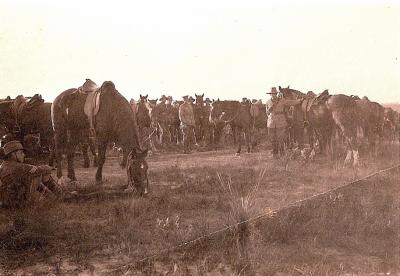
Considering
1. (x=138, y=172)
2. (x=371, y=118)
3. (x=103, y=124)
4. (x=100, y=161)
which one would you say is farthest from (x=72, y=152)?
(x=371, y=118)

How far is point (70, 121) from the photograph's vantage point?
24.4 feet

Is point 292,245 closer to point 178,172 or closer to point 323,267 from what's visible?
point 323,267

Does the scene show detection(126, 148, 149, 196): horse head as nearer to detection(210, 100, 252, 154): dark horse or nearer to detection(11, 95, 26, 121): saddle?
detection(11, 95, 26, 121): saddle

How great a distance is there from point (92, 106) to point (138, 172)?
1.68 meters

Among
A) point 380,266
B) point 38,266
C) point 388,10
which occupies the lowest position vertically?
point 380,266

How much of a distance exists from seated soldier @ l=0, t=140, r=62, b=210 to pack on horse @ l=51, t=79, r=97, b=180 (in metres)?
1.31

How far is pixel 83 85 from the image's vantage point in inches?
271

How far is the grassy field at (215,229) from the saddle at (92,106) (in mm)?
899

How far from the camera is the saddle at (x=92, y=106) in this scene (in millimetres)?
6947

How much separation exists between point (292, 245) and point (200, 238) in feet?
3.90

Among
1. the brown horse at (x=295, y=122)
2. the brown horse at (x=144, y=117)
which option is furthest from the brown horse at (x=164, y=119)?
the brown horse at (x=295, y=122)

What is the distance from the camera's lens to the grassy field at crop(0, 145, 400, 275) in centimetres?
472

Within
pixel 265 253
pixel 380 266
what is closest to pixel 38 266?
pixel 265 253

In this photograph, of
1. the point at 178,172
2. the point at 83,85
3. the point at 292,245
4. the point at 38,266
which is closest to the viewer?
the point at 38,266
